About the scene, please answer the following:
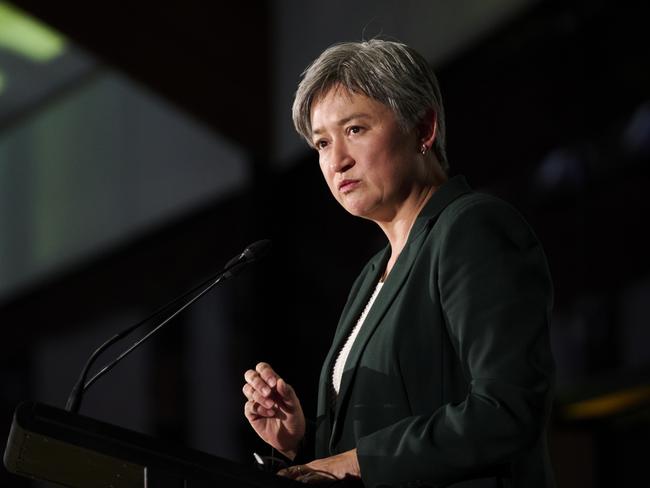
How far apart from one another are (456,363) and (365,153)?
1.22ft

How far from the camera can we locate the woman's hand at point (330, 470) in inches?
59.4

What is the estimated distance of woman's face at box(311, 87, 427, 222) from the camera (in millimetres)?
1723

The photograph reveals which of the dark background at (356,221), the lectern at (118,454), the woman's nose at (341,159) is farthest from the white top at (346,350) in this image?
the dark background at (356,221)

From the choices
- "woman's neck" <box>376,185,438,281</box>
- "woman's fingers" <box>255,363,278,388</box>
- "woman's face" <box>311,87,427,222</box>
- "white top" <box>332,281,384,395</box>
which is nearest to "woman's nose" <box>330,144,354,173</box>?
"woman's face" <box>311,87,427,222</box>

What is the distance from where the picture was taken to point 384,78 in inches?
67.8

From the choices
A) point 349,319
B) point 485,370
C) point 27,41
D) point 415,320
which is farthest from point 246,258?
point 27,41

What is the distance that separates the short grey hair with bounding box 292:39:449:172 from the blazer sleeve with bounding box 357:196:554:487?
0.91 ft

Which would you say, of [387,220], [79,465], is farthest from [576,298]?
[79,465]

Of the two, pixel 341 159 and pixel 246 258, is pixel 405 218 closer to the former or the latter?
pixel 341 159

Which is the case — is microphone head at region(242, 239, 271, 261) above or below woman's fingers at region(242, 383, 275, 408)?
above

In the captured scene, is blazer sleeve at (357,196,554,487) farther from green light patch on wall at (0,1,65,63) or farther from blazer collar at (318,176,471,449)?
green light patch on wall at (0,1,65,63)

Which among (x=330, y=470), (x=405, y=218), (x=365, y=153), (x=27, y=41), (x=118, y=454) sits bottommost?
(x=330, y=470)

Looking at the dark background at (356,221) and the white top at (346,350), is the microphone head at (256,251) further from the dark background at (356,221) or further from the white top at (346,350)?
the dark background at (356,221)

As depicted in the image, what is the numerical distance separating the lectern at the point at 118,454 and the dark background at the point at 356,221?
11.1ft
